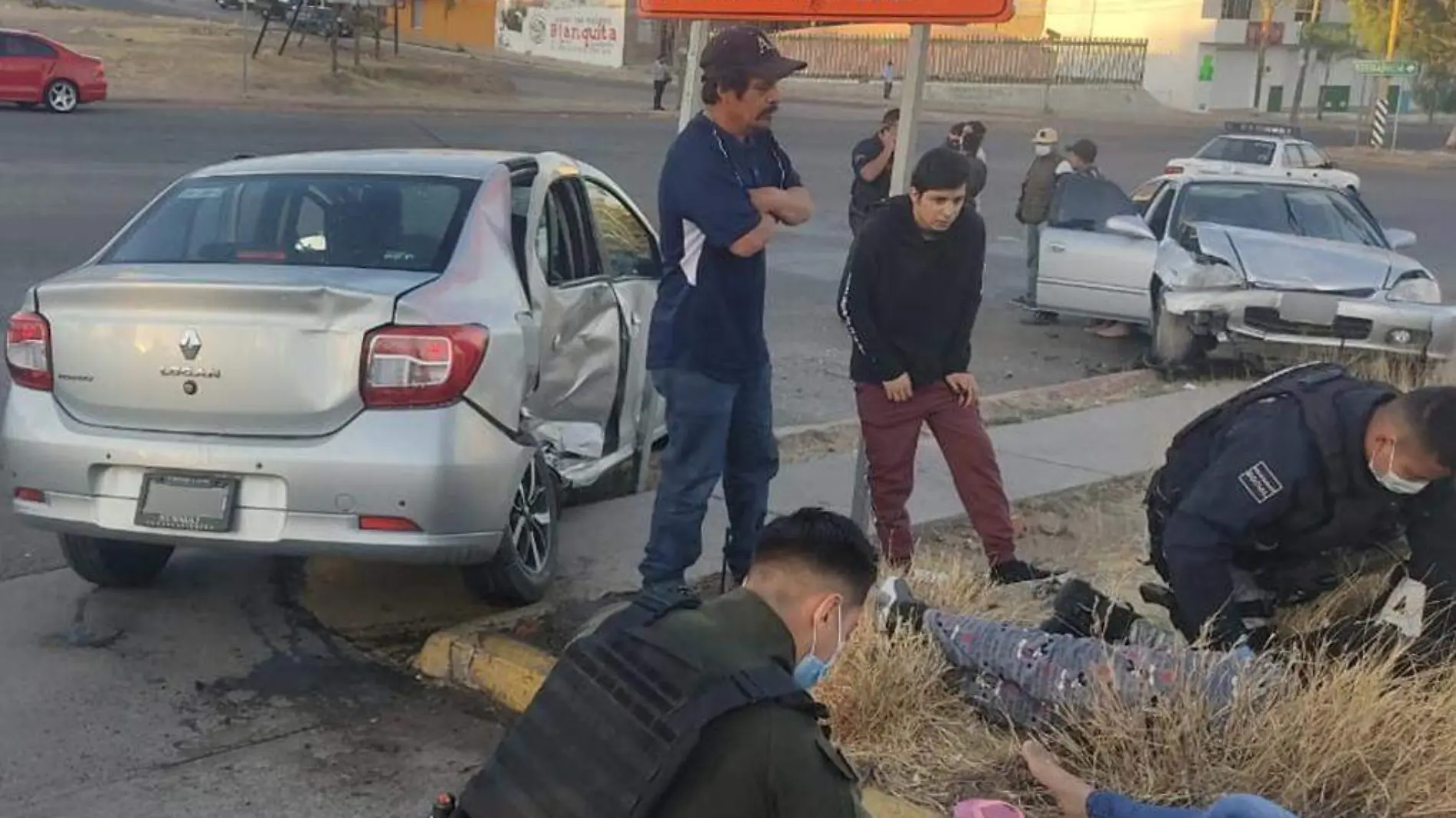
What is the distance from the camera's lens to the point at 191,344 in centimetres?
457

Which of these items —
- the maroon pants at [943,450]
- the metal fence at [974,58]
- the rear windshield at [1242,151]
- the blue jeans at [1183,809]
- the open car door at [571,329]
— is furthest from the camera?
the metal fence at [974,58]

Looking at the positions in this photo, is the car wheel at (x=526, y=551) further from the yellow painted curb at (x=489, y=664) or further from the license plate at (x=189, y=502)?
the license plate at (x=189, y=502)

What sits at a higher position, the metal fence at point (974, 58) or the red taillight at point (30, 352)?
the metal fence at point (974, 58)

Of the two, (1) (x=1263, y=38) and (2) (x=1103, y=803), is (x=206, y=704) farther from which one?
(1) (x=1263, y=38)

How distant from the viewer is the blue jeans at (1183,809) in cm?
301

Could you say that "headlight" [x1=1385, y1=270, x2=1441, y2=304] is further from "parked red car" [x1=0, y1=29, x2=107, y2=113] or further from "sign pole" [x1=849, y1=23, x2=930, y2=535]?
"parked red car" [x1=0, y1=29, x2=107, y2=113]

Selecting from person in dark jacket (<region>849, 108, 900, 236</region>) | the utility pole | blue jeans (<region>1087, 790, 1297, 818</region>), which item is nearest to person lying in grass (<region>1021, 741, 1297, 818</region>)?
blue jeans (<region>1087, 790, 1297, 818</region>)

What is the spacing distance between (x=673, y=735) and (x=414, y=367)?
113 inches

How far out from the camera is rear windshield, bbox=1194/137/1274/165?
2238 cm

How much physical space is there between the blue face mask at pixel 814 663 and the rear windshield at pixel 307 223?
8.66ft

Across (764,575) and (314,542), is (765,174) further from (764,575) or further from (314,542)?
(764,575)

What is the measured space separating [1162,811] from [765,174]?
235cm

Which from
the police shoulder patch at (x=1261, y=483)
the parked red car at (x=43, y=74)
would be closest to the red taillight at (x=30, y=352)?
the police shoulder patch at (x=1261, y=483)

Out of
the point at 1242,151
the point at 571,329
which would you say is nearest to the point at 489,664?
the point at 571,329
